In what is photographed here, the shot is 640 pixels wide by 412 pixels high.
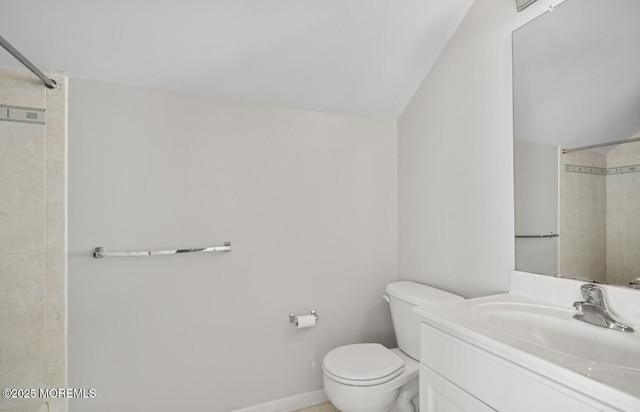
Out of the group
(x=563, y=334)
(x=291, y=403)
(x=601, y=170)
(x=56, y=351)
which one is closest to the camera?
(x=563, y=334)

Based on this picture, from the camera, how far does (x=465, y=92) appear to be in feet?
5.45

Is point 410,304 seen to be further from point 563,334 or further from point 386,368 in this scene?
point 563,334

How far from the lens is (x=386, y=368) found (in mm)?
1563

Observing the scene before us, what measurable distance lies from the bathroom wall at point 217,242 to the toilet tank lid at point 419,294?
12.2 inches

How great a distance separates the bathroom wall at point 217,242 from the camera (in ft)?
5.14

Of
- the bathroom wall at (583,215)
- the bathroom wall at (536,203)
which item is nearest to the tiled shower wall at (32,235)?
the bathroom wall at (536,203)

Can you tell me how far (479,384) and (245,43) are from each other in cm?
174

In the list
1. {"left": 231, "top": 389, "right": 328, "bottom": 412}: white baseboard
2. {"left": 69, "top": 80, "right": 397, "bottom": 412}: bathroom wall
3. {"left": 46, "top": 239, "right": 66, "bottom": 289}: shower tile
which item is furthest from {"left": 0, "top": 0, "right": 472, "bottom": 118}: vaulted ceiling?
{"left": 231, "top": 389, "right": 328, "bottom": 412}: white baseboard

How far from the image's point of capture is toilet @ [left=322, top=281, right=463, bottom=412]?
1505 mm

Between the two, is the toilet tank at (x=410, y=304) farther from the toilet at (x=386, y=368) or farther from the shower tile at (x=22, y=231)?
the shower tile at (x=22, y=231)

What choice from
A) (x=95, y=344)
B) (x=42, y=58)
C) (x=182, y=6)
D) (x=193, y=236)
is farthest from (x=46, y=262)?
(x=182, y=6)

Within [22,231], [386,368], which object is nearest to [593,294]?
[386,368]

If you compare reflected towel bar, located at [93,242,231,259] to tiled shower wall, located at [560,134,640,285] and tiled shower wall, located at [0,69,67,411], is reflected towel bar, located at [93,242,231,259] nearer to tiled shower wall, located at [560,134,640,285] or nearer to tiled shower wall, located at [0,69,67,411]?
tiled shower wall, located at [0,69,67,411]

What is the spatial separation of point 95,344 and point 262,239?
0.96 metres
